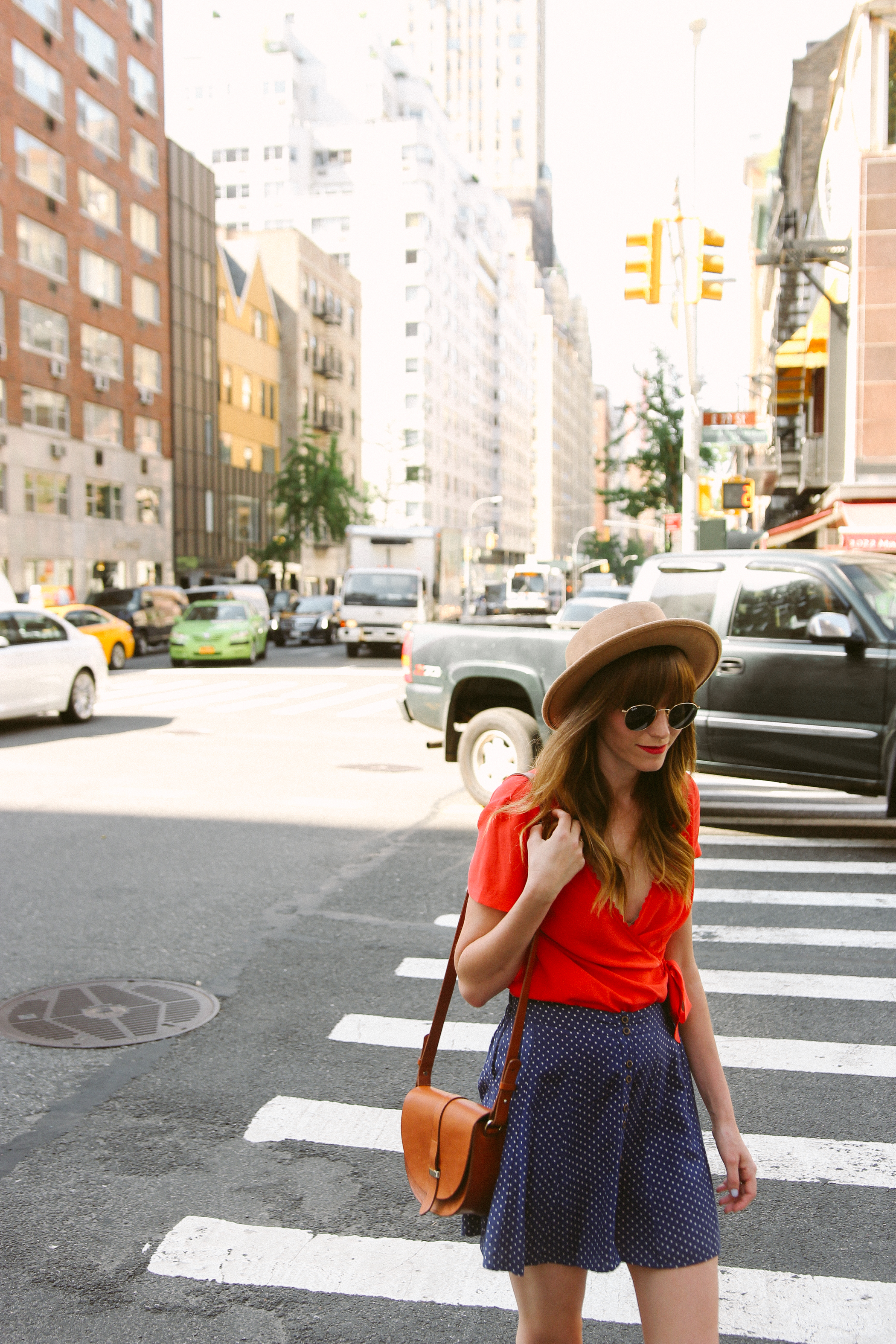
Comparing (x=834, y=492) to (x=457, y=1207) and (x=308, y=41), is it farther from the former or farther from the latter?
(x=308, y=41)

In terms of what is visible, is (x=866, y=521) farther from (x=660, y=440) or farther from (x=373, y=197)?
(x=373, y=197)

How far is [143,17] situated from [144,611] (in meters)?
29.0

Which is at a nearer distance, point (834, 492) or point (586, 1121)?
point (586, 1121)

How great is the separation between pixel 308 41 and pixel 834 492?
107 meters

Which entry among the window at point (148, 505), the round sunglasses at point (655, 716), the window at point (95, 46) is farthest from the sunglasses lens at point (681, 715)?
the window at point (148, 505)

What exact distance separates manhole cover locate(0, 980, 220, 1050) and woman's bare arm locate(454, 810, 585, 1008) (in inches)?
123

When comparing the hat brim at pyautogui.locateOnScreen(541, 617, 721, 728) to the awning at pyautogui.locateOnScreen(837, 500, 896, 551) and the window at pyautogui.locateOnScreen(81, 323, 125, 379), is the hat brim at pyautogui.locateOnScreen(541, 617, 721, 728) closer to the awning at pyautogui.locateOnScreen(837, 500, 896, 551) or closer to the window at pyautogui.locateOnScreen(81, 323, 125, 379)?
→ the awning at pyautogui.locateOnScreen(837, 500, 896, 551)

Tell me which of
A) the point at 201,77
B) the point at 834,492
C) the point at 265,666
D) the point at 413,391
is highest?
the point at 201,77

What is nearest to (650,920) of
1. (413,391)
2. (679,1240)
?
(679,1240)

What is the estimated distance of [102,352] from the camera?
155 feet

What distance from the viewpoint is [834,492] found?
76.6 feet

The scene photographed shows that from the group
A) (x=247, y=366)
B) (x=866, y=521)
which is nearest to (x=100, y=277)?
(x=247, y=366)

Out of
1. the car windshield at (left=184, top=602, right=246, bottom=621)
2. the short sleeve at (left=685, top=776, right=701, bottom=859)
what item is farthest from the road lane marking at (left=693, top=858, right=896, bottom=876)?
the car windshield at (left=184, top=602, right=246, bottom=621)

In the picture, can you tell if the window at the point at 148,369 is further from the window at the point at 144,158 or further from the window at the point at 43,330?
the window at the point at 144,158
